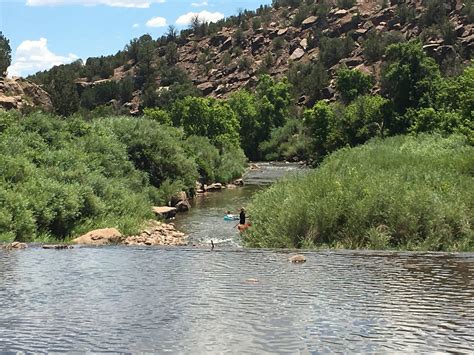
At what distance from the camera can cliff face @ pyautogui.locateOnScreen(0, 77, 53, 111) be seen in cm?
7856

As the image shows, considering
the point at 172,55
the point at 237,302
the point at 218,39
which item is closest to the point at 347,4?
the point at 218,39

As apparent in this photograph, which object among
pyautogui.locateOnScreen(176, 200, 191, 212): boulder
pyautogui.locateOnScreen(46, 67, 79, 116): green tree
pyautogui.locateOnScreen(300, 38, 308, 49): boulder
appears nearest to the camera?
pyautogui.locateOnScreen(176, 200, 191, 212): boulder

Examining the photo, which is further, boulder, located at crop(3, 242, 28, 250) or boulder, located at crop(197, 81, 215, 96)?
boulder, located at crop(197, 81, 215, 96)

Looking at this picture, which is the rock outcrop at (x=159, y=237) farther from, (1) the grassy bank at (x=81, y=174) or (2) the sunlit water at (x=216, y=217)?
(1) the grassy bank at (x=81, y=174)

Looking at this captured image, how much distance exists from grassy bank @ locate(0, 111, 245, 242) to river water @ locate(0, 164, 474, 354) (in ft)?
32.9

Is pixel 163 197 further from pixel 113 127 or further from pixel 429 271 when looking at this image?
pixel 429 271

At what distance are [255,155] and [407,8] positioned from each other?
200ft

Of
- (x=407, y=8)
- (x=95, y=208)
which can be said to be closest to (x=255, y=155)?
(x=407, y=8)

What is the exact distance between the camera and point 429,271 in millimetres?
14055

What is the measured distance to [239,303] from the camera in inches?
437

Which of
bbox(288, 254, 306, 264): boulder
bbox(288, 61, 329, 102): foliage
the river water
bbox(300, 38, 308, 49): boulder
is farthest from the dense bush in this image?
bbox(300, 38, 308, 49): boulder

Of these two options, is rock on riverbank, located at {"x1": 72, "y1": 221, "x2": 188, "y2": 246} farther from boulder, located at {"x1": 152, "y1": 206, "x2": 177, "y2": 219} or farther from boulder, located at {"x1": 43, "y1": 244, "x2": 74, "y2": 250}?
boulder, located at {"x1": 152, "y1": 206, "x2": 177, "y2": 219}

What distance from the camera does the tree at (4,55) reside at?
311ft

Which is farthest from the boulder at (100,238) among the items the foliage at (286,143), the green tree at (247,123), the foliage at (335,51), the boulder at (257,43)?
the boulder at (257,43)
